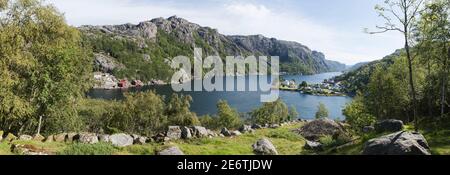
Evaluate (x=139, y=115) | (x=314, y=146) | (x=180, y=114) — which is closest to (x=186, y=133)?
(x=314, y=146)

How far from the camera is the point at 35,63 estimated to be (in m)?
36.5

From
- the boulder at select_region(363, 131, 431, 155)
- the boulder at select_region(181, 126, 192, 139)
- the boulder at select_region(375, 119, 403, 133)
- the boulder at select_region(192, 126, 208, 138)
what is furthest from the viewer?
the boulder at select_region(192, 126, 208, 138)

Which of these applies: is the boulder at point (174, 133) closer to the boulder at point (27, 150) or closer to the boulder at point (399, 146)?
the boulder at point (27, 150)

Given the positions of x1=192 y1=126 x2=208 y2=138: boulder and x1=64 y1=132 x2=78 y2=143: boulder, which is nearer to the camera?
x1=64 y1=132 x2=78 y2=143: boulder

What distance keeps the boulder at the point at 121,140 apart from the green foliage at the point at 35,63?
1262cm

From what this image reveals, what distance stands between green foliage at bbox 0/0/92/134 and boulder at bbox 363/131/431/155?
29.7 m

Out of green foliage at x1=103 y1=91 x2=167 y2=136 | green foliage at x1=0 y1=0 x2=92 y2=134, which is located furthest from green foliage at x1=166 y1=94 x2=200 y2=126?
green foliage at x1=0 y1=0 x2=92 y2=134

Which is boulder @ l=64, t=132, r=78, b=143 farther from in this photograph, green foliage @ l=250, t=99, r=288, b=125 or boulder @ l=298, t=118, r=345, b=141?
green foliage @ l=250, t=99, r=288, b=125

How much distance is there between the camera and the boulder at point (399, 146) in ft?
60.2

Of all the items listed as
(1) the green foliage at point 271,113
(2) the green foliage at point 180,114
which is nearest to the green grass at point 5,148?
(2) the green foliage at point 180,114

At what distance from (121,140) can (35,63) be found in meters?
15.9

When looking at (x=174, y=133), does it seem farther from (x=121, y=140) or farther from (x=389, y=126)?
(x=389, y=126)

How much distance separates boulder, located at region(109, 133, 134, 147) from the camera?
26391mm
